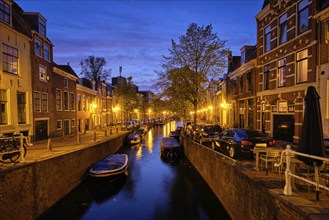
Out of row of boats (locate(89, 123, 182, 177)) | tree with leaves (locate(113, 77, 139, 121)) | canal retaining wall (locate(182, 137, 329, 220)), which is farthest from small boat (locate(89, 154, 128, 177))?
tree with leaves (locate(113, 77, 139, 121))

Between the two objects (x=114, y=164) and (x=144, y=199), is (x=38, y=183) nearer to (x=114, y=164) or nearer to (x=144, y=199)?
(x=144, y=199)

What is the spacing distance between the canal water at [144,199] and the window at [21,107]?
8158 mm

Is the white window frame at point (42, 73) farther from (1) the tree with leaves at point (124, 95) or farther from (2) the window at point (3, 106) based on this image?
(1) the tree with leaves at point (124, 95)

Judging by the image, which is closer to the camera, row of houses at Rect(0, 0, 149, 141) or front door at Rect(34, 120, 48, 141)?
row of houses at Rect(0, 0, 149, 141)

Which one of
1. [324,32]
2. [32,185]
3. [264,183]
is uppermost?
[324,32]

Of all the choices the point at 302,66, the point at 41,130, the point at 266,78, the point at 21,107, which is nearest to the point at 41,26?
the point at 21,107

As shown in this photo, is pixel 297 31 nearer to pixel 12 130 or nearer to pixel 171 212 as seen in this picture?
pixel 171 212

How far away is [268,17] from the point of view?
2092cm

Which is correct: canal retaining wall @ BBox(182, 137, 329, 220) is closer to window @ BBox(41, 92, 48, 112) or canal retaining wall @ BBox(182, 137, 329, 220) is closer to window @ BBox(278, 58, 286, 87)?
window @ BBox(278, 58, 286, 87)

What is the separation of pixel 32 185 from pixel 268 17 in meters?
22.7

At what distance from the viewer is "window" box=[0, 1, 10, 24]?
55.1 feet

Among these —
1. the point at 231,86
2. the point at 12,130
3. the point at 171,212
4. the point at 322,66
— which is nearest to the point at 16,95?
the point at 12,130

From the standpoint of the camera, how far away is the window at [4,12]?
55.1 feet

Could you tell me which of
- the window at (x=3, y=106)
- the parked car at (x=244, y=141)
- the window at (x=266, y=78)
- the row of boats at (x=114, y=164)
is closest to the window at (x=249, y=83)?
the window at (x=266, y=78)
